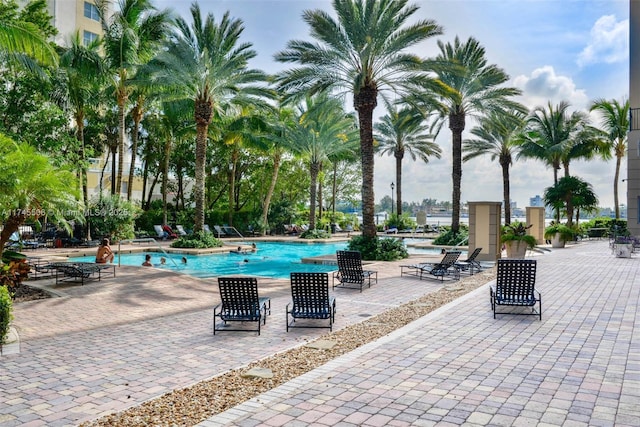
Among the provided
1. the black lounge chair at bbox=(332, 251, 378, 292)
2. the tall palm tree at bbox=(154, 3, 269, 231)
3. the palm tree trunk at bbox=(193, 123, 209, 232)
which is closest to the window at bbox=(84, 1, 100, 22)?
the tall palm tree at bbox=(154, 3, 269, 231)

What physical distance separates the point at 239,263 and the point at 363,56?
10451mm

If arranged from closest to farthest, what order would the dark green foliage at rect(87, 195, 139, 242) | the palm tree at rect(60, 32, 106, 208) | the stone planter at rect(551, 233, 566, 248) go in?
the palm tree at rect(60, 32, 106, 208)
the dark green foliage at rect(87, 195, 139, 242)
the stone planter at rect(551, 233, 566, 248)

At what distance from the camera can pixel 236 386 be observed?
551 centimetres

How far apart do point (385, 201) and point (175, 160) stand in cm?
7307

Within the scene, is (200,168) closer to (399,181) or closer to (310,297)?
(310,297)

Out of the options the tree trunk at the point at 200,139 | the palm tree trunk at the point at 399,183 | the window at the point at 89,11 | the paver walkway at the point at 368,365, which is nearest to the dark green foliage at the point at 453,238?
the palm tree trunk at the point at 399,183

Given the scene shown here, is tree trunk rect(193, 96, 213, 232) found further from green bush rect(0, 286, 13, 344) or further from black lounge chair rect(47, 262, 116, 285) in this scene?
green bush rect(0, 286, 13, 344)

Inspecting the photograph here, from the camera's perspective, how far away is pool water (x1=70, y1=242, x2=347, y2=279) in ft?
64.3

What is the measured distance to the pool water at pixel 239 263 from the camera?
1959 cm

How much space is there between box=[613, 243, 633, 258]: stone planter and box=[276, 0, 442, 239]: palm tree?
33.5 ft

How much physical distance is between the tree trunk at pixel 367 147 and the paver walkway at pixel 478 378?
11.4m

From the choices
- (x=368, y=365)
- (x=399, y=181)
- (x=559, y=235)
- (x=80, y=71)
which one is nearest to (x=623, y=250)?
(x=559, y=235)

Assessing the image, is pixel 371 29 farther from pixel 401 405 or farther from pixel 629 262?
pixel 401 405

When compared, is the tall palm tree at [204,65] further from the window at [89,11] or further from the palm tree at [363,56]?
the window at [89,11]
